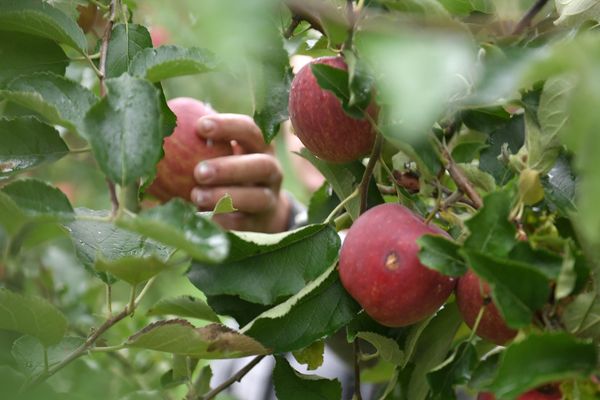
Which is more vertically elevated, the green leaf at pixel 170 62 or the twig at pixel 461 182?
the green leaf at pixel 170 62

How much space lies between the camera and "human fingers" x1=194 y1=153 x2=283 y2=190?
4.30 feet

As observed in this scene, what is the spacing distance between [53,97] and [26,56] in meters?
0.13

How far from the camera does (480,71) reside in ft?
1.67

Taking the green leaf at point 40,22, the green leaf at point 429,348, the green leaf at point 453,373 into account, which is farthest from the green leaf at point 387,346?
the green leaf at point 40,22

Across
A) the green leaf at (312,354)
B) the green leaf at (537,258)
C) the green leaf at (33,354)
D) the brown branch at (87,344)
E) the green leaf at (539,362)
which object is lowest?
the green leaf at (312,354)

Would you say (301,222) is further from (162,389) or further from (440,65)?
(440,65)

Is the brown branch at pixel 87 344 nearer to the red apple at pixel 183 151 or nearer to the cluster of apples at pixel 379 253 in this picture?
the cluster of apples at pixel 379 253

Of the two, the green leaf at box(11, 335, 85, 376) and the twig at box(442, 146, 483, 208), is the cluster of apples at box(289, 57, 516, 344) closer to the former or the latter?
the twig at box(442, 146, 483, 208)

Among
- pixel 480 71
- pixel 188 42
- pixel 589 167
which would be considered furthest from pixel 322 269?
pixel 188 42

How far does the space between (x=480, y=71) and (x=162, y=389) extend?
53 centimetres

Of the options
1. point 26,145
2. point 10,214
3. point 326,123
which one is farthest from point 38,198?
point 326,123

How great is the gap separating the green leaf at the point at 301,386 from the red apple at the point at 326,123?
189mm

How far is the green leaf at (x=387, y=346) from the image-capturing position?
65 cm

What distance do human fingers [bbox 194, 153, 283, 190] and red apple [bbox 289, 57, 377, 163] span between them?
653 millimetres
